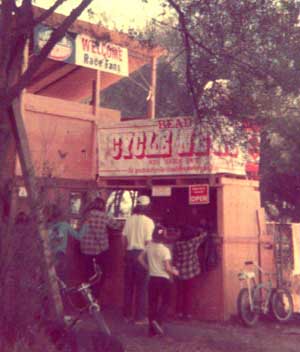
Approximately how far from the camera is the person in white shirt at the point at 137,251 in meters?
11.9

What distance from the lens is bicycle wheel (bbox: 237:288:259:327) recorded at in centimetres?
1255

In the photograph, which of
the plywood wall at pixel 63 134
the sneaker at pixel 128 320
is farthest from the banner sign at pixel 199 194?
the plywood wall at pixel 63 134

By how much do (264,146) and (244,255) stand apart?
1329 centimetres

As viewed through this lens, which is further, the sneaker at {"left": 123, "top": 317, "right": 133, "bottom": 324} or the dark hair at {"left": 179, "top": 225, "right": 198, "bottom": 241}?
the dark hair at {"left": 179, "top": 225, "right": 198, "bottom": 241}

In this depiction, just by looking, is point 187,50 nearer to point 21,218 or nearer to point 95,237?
point 95,237

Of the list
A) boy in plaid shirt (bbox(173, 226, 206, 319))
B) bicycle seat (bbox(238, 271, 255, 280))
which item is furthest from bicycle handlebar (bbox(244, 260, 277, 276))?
boy in plaid shirt (bbox(173, 226, 206, 319))

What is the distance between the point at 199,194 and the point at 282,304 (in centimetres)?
248

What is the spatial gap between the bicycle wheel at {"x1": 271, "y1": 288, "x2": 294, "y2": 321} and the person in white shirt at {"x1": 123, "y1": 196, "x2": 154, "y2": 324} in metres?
2.54

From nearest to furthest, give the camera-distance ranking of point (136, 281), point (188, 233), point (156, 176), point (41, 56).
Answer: point (41, 56)
point (136, 281)
point (188, 233)
point (156, 176)

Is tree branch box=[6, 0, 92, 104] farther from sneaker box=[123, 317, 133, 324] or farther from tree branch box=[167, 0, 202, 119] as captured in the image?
sneaker box=[123, 317, 133, 324]

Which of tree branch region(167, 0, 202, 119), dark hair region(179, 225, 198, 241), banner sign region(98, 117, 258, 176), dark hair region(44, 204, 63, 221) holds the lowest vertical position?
dark hair region(179, 225, 198, 241)

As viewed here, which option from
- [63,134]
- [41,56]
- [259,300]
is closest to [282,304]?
[259,300]

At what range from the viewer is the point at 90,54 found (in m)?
17.7

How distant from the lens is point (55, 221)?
31.4 ft
